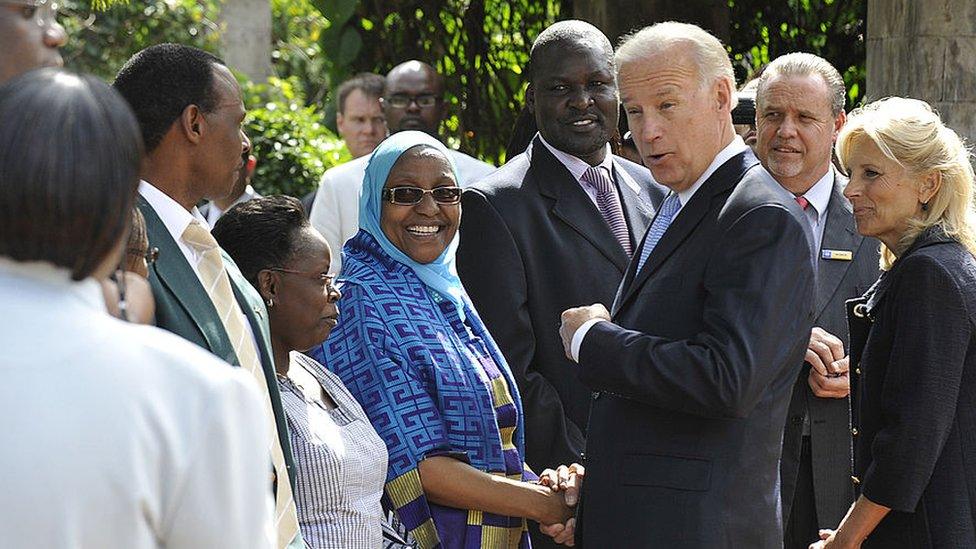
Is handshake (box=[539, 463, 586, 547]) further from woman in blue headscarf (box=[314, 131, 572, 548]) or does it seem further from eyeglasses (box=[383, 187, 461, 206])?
eyeglasses (box=[383, 187, 461, 206])

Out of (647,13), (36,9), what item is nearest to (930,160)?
(36,9)

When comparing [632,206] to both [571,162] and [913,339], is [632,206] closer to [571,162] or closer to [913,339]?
[571,162]

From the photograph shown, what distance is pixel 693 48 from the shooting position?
365 cm

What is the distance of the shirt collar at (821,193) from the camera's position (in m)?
4.98

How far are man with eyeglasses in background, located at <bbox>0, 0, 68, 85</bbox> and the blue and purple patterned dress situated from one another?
59.6 inches

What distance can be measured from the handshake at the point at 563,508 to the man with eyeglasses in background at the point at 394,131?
2745 millimetres

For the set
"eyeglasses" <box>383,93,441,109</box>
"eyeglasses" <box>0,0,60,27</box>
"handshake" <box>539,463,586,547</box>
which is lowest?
"handshake" <box>539,463,586,547</box>

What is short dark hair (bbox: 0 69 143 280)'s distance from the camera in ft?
5.33

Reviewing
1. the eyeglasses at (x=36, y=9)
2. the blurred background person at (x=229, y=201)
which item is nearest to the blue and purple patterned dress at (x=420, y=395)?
the eyeglasses at (x=36, y=9)

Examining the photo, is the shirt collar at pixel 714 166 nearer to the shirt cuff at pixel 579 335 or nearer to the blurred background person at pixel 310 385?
the shirt cuff at pixel 579 335

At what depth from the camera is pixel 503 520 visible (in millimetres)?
4074

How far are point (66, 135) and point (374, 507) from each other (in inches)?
85.8

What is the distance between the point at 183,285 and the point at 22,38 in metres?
0.58

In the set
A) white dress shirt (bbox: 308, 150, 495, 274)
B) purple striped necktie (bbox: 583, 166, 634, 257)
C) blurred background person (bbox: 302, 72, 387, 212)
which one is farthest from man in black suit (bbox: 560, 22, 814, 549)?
blurred background person (bbox: 302, 72, 387, 212)
